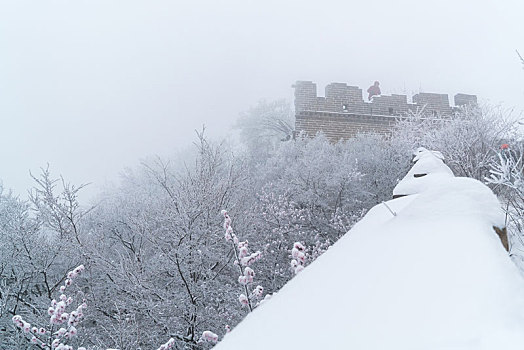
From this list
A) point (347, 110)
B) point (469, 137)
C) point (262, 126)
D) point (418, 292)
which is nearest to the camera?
point (418, 292)

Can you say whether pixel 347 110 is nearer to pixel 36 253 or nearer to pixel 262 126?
pixel 262 126

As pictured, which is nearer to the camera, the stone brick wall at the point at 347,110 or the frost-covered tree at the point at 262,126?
the stone brick wall at the point at 347,110

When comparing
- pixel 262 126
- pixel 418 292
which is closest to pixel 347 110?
pixel 262 126

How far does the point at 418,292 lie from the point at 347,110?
16.4 meters

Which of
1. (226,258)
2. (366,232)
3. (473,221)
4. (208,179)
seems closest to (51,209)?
(208,179)

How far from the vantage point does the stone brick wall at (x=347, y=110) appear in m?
16.8

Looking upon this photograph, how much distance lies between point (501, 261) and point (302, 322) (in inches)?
40.8

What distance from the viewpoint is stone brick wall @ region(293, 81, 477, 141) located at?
55.1ft

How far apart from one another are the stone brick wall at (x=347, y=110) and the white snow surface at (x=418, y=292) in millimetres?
14239

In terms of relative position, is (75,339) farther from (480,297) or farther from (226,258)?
(480,297)

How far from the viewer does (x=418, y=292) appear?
159 centimetres

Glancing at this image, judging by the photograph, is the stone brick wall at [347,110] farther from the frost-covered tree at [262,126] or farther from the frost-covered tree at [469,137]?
the frost-covered tree at [262,126]

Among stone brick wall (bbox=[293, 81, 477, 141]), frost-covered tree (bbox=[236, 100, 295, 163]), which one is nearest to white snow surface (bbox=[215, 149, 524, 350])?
stone brick wall (bbox=[293, 81, 477, 141])

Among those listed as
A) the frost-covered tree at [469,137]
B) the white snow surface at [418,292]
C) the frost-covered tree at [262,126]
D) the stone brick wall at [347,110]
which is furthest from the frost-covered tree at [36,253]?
the frost-covered tree at [262,126]
